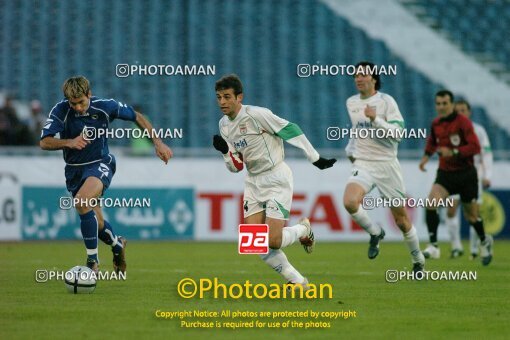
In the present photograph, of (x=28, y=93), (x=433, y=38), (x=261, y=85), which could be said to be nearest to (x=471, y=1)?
(x=433, y=38)

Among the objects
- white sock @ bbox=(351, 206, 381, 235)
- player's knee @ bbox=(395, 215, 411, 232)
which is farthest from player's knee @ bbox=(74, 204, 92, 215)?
player's knee @ bbox=(395, 215, 411, 232)

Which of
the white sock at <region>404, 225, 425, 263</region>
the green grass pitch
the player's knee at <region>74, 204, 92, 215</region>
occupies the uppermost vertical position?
the player's knee at <region>74, 204, 92, 215</region>

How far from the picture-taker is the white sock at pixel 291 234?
887 cm

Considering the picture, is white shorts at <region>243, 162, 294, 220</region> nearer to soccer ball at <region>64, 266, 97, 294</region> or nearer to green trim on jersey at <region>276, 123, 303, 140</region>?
green trim on jersey at <region>276, 123, 303, 140</region>

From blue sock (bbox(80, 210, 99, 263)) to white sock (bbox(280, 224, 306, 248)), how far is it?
5.72 feet

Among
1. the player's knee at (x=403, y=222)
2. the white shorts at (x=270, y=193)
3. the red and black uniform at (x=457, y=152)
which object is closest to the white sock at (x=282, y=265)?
the white shorts at (x=270, y=193)

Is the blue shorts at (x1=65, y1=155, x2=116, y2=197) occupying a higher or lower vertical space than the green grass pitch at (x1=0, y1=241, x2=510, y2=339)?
higher

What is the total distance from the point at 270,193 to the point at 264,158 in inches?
12.4

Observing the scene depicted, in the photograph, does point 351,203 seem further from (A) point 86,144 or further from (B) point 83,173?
(A) point 86,144

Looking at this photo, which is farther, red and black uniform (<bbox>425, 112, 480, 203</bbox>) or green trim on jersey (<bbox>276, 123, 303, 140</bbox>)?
red and black uniform (<bbox>425, 112, 480, 203</bbox>)

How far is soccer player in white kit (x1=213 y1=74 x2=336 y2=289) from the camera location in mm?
8836

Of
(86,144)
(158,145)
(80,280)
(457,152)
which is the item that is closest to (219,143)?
(158,145)

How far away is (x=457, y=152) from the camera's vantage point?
13.1m

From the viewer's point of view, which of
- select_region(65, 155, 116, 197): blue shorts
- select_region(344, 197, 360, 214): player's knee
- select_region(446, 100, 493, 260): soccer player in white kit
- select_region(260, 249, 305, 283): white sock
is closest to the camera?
select_region(260, 249, 305, 283): white sock
